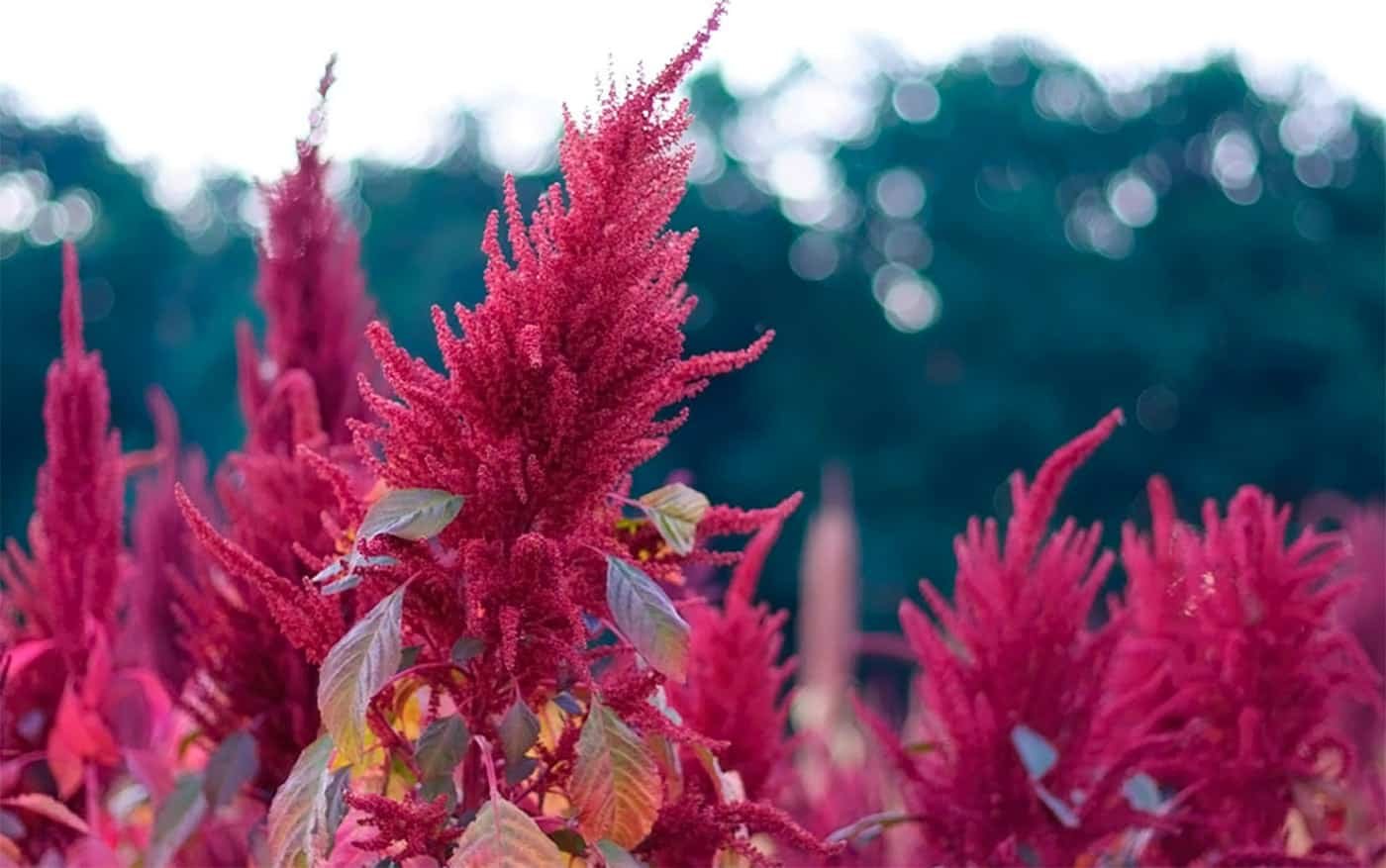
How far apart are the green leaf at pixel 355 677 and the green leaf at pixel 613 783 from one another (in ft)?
0.58

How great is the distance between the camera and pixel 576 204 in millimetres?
1184

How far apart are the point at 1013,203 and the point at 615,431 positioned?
20.5m

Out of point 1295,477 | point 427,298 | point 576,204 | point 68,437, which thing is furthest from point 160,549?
point 1295,477

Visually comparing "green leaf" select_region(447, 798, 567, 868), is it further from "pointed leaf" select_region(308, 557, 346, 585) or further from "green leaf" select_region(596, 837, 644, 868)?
"pointed leaf" select_region(308, 557, 346, 585)

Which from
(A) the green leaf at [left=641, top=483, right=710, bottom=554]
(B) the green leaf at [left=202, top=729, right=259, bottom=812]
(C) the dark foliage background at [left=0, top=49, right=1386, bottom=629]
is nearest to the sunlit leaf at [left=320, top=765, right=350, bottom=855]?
(A) the green leaf at [left=641, top=483, right=710, bottom=554]

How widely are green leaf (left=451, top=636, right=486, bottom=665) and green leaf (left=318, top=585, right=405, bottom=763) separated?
0.30 ft

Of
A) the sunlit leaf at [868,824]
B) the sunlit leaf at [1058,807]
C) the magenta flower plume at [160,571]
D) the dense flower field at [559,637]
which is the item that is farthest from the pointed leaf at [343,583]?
the magenta flower plume at [160,571]

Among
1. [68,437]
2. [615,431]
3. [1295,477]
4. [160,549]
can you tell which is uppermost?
[1295,477]

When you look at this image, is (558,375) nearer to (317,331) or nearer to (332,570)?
(332,570)

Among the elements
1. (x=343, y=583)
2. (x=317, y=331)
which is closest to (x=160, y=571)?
(x=317, y=331)

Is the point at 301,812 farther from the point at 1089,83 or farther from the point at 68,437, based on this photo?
the point at 1089,83

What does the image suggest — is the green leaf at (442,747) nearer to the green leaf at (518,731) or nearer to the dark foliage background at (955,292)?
the green leaf at (518,731)

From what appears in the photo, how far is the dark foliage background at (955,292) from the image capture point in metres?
19.1

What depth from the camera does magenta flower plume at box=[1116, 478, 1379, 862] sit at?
2041mm
